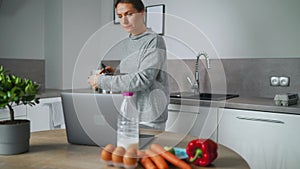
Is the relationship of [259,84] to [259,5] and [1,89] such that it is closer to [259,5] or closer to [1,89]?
[259,5]

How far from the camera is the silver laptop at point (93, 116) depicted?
1.17 meters

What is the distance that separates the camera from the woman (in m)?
1.50

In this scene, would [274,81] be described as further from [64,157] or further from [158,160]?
[64,157]

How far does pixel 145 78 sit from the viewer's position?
5.06 ft

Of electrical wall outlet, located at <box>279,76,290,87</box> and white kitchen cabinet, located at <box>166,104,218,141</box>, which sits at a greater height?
electrical wall outlet, located at <box>279,76,290,87</box>

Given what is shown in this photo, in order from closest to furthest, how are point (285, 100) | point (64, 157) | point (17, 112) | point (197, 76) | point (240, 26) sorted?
point (64, 157)
point (285, 100)
point (17, 112)
point (240, 26)
point (197, 76)

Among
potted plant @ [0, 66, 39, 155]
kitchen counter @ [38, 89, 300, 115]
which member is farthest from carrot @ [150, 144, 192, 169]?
→ kitchen counter @ [38, 89, 300, 115]

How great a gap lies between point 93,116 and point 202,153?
1.48 ft

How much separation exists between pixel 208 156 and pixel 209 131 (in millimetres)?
1491

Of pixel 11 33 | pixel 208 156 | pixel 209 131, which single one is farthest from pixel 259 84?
pixel 11 33

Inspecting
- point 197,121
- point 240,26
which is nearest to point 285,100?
point 197,121

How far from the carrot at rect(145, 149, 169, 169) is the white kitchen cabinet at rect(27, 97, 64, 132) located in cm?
183

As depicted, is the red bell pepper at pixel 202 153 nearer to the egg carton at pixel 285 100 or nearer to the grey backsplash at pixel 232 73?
the egg carton at pixel 285 100

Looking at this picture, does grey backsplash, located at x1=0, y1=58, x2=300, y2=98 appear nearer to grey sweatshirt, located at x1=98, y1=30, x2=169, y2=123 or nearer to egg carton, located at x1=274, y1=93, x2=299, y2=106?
egg carton, located at x1=274, y1=93, x2=299, y2=106
